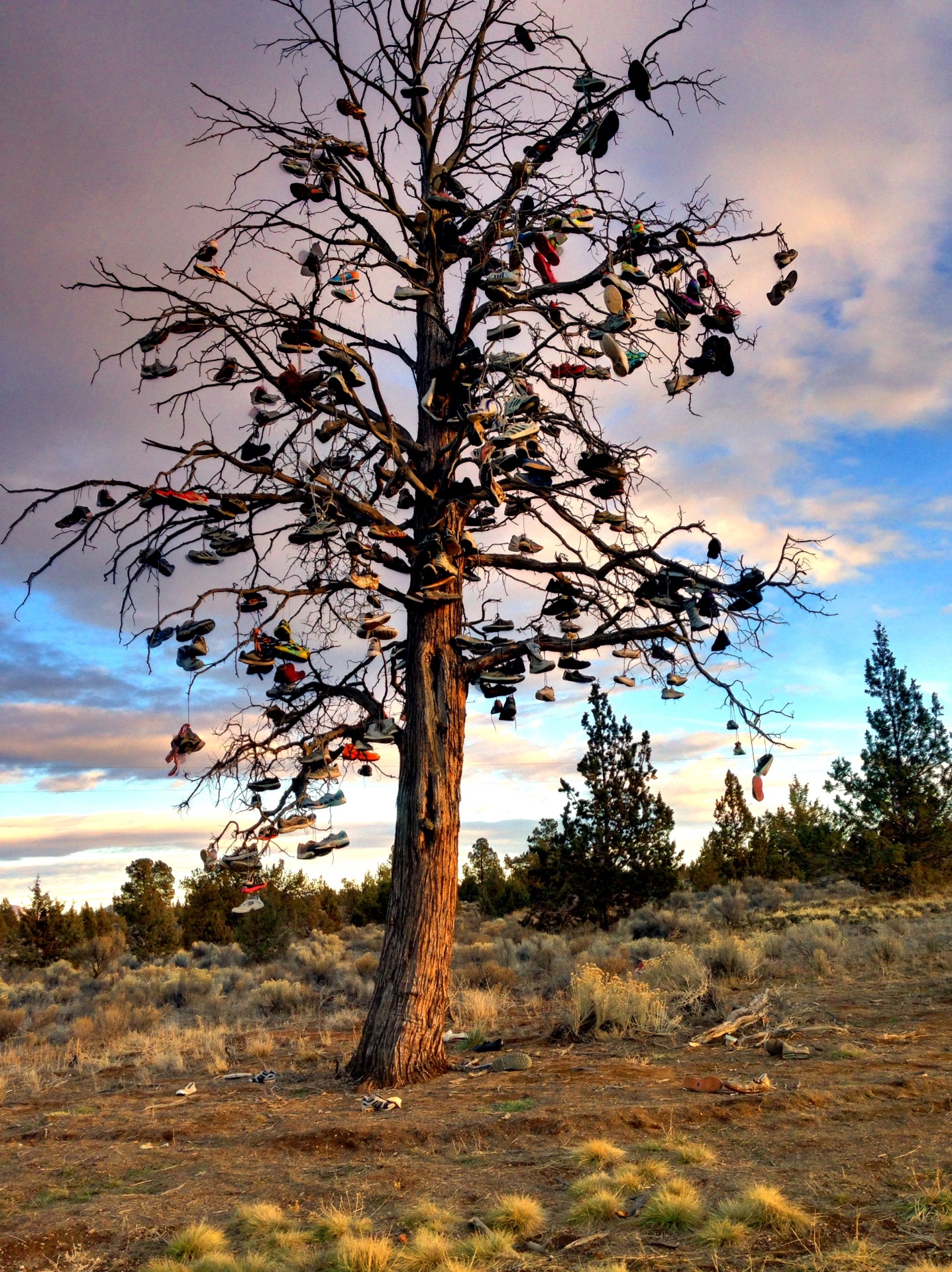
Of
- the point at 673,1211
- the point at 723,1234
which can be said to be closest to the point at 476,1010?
the point at 673,1211

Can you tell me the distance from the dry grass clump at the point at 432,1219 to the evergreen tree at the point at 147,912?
2179cm

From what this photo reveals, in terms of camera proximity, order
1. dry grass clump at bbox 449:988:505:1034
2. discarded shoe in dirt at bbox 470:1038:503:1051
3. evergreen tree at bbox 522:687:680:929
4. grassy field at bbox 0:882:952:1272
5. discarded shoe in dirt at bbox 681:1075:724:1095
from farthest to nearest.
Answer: evergreen tree at bbox 522:687:680:929, dry grass clump at bbox 449:988:505:1034, discarded shoe in dirt at bbox 470:1038:503:1051, discarded shoe in dirt at bbox 681:1075:724:1095, grassy field at bbox 0:882:952:1272

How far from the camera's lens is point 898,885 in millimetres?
30000

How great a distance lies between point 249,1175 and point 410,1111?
1.46m

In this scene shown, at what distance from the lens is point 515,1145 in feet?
20.0

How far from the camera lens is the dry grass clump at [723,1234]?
418 cm

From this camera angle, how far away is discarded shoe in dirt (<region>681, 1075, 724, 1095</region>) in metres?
7.09

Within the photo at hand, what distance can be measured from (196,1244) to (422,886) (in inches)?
152

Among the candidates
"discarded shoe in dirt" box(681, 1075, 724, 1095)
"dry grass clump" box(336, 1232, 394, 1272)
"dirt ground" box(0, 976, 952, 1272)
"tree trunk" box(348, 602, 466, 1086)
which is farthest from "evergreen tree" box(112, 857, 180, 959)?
"dry grass clump" box(336, 1232, 394, 1272)

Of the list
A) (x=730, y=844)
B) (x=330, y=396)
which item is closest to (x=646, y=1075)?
(x=330, y=396)

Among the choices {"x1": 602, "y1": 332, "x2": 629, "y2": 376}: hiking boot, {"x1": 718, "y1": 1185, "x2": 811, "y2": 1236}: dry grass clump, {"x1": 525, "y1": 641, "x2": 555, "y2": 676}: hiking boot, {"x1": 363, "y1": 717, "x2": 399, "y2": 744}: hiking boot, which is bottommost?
{"x1": 718, "y1": 1185, "x2": 811, "y2": 1236}: dry grass clump

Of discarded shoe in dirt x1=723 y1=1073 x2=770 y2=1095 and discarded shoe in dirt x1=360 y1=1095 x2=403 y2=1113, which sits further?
discarded shoe in dirt x1=360 y1=1095 x2=403 y2=1113

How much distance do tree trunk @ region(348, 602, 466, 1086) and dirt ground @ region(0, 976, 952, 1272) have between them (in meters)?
0.37

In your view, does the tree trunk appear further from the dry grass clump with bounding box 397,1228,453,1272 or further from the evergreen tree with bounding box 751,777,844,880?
the evergreen tree with bounding box 751,777,844,880
